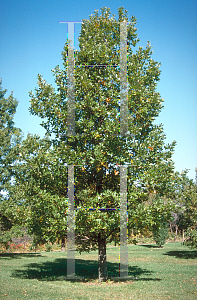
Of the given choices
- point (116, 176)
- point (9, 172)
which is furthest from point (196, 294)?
point (9, 172)

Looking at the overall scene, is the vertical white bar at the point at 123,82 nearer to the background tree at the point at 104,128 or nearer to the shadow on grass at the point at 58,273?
the background tree at the point at 104,128

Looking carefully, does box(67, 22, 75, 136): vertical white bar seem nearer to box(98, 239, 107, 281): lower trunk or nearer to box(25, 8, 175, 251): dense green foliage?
box(25, 8, 175, 251): dense green foliage

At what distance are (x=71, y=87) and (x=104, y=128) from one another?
2.19 m

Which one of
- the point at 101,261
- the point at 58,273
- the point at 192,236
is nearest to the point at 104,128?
the point at 101,261

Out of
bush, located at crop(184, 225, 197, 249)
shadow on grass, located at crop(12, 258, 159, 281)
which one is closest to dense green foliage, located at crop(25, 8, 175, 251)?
shadow on grass, located at crop(12, 258, 159, 281)

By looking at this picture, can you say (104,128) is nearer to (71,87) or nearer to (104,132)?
(104,132)

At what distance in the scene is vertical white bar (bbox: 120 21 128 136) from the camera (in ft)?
31.2

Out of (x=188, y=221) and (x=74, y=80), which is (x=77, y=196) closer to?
(x=74, y=80)

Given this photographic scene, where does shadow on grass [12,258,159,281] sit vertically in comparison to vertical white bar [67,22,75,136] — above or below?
below

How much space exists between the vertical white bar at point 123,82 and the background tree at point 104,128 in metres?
0.17

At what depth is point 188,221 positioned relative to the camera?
18234 mm

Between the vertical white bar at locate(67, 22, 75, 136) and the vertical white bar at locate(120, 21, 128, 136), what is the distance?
1.81m

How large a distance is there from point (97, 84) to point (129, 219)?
5039mm

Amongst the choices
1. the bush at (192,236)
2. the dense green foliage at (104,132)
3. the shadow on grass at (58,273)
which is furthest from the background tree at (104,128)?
the bush at (192,236)
